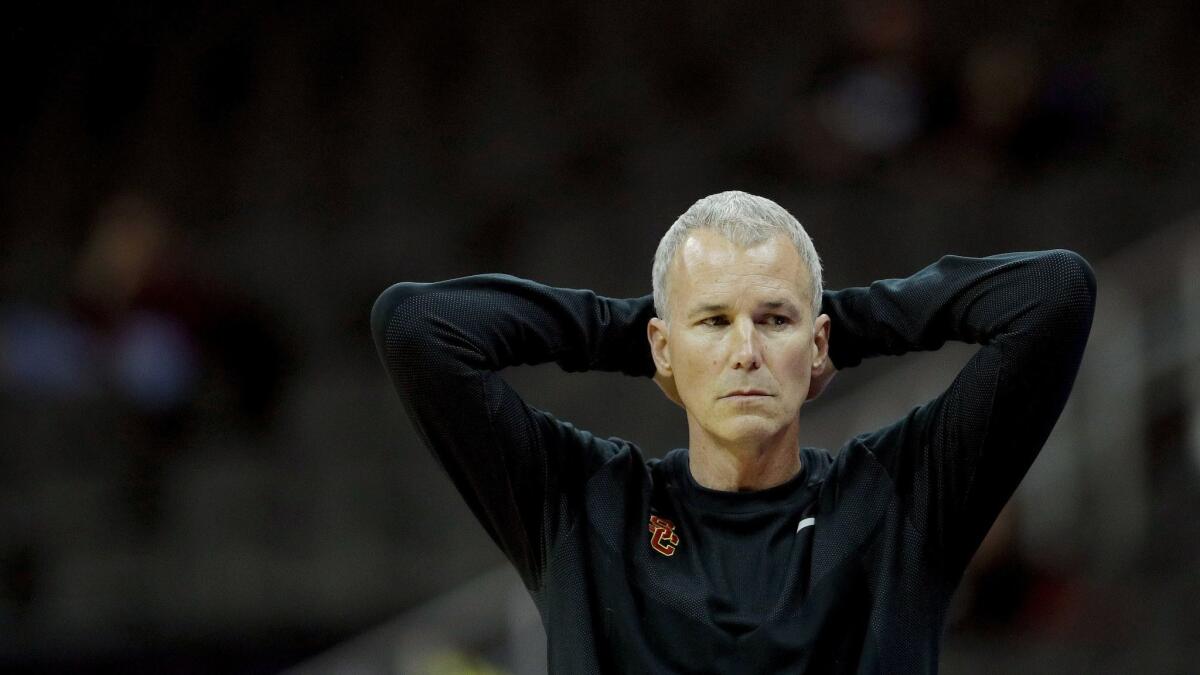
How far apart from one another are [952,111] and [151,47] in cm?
429

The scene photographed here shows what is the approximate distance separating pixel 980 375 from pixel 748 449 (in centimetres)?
41

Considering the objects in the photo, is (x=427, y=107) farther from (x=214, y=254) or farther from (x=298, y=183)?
(x=214, y=254)

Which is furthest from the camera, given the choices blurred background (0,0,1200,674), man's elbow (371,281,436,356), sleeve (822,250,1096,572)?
blurred background (0,0,1200,674)

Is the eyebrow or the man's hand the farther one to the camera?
the man's hand

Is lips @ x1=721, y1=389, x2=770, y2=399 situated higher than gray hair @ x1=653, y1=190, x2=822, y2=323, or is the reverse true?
gray hair @ x1=653, y1=190, x2=822, y2=323

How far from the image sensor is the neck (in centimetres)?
275

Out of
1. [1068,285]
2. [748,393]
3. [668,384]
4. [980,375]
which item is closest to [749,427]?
[748,393]

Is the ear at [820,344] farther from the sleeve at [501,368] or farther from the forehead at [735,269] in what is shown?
the sleeve at [501,368]

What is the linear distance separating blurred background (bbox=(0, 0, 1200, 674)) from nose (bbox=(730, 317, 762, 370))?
3.24 metres

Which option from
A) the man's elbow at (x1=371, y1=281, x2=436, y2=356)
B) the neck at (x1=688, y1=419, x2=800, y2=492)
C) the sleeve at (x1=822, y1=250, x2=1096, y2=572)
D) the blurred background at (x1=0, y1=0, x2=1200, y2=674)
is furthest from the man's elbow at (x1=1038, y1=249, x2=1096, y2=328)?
the blurred background at (x1=0, y1=0, x2=1200, y2=674)

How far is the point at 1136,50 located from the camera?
24.1 ft

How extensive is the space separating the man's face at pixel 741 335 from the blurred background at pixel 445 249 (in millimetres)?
3172

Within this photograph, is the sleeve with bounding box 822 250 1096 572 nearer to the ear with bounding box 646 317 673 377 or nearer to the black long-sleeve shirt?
the black long-sleeve shirt

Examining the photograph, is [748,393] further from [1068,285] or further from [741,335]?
[1068,285]
